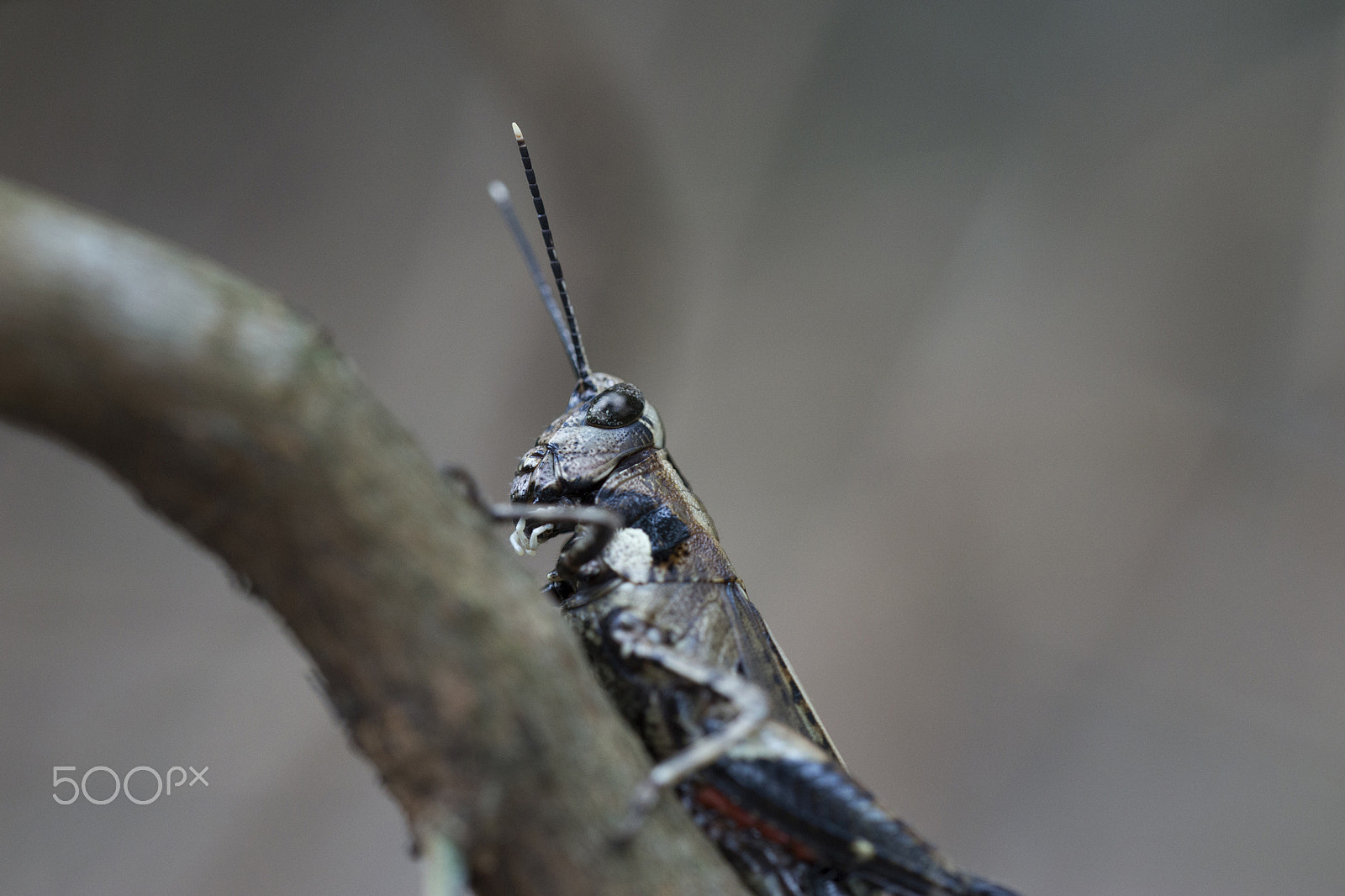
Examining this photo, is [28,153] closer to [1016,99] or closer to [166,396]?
[166,396]

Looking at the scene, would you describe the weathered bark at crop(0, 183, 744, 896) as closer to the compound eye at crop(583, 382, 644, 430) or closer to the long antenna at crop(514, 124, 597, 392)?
the compound eye at crop(583, 382, 644, 430)

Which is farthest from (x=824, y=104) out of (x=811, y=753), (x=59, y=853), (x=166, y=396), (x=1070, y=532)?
(x=59, y=853)

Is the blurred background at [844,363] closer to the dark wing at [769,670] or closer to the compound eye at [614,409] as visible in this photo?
the compound eye at [614,409]

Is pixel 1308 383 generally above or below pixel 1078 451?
above

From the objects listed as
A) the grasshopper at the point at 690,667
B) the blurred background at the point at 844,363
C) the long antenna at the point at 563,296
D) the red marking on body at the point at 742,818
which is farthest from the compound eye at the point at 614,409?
the blurred background at the point at 844,363

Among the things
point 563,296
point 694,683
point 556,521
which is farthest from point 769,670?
point 563,296

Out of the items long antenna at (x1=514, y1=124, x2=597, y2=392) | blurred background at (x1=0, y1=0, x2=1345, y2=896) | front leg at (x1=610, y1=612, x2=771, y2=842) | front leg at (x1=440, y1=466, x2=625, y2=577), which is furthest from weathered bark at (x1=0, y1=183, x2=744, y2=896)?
blurred background at (x1=0, y1=0, x2=1345, y2=896)
